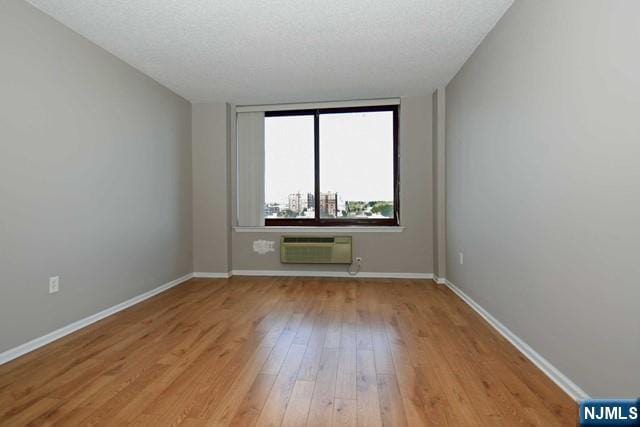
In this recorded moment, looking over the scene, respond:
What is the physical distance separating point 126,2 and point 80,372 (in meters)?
2.42

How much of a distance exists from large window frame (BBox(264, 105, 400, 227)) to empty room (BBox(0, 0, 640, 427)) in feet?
0.13

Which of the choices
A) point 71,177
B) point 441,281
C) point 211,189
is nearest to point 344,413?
point 71,177

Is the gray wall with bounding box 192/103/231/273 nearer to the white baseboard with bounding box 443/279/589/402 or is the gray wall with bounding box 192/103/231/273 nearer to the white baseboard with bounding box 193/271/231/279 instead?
the white baseboard with bounding box 193/271/231/279

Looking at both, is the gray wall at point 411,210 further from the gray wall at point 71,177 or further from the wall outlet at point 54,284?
the wall outlet at point 54,284

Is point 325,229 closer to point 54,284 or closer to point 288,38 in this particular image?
point 288,38

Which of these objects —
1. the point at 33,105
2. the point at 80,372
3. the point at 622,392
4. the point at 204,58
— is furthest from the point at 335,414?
the point at 204,58

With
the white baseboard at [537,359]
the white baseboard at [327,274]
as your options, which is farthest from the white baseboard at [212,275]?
the white baseboard at [537,359]

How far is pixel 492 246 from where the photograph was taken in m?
2.52

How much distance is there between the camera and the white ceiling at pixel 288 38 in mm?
2264

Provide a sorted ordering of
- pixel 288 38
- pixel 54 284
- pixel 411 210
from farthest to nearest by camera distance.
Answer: pixel 411 210 < pixel 288 38 < pixel 54 284

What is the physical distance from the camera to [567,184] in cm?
160

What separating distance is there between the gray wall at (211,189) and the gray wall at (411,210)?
1841 mm

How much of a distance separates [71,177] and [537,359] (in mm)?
3449

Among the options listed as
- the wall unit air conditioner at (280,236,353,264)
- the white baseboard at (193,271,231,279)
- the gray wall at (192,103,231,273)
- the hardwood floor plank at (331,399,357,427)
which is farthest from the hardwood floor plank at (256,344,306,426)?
the gray wall at (192,103,231,273)
